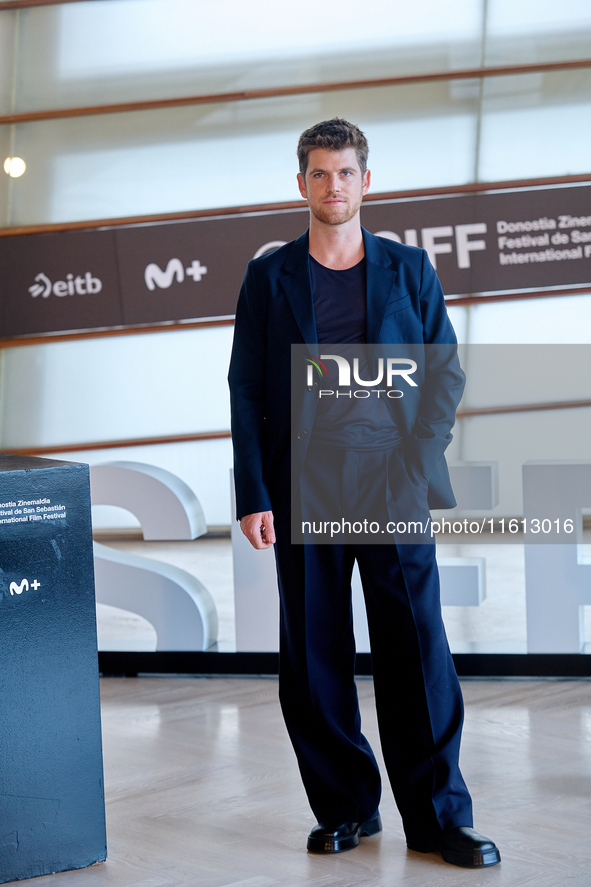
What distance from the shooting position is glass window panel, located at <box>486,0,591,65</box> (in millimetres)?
4602

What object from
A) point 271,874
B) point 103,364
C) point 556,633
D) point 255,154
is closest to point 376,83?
point 255,154

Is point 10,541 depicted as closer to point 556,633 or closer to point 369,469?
point 369,469

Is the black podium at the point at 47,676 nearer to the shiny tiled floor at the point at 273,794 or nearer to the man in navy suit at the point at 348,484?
the shiny tiled floor at the point at 273,794

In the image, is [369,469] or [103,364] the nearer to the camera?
[369,469]

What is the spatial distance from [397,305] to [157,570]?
1872 millimetres

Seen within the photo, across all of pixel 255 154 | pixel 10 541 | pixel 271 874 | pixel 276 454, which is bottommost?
pixel 271 874

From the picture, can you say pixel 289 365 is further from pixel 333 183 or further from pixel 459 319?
pixel 459 319

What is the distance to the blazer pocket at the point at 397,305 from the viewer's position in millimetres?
1979

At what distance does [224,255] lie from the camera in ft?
14.7

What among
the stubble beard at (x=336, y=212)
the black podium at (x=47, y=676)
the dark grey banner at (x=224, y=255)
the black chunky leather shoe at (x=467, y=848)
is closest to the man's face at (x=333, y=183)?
the stubble beard at (x=336, y=212)

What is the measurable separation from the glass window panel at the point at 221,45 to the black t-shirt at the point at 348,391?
310cm

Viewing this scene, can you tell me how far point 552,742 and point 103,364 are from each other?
335 cm

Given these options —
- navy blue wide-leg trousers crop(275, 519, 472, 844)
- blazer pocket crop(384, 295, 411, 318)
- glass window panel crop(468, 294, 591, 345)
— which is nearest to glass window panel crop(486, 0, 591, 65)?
glass window panel crop(468, 294, 591, 345)

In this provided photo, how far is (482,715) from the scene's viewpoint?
9.76 ft
